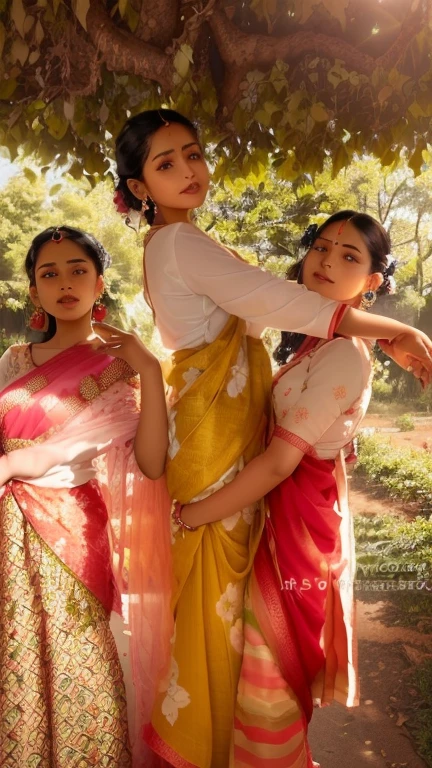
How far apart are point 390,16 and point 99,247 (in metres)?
1.11

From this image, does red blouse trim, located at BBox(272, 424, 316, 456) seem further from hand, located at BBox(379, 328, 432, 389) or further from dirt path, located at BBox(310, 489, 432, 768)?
dirt path, located at BBox(310, 489, 432, 768)

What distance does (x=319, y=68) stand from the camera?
2295 millimetres

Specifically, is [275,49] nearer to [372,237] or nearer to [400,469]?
[372,237]

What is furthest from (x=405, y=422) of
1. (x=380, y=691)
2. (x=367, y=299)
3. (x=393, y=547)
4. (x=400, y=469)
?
(x=367, y=299)

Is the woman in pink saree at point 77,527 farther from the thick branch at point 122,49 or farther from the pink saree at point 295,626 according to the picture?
the thick branch at point 122,49

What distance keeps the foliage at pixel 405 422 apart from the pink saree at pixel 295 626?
7.08 ft

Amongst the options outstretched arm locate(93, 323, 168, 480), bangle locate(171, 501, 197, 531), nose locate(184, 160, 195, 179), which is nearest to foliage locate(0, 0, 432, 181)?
nose locate(184, 160, 195, 179)


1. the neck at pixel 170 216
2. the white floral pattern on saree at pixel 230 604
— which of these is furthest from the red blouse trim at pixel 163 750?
the neck at pixel 170 216

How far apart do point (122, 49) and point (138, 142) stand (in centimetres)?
55

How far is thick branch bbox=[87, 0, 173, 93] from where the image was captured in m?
2.27

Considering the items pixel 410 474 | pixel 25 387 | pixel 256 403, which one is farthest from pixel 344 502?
pixel 410 474

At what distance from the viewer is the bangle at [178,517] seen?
6.34ft

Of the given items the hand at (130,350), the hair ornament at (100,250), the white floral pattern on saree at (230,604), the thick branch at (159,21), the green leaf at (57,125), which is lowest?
the white floral pattern on saree at (230,604)

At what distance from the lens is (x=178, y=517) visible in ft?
6.42
